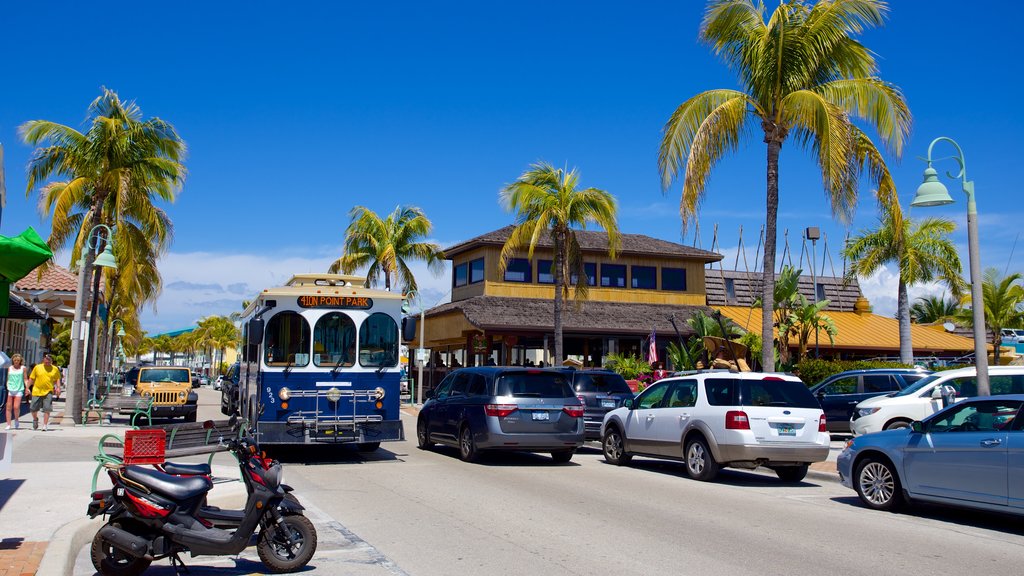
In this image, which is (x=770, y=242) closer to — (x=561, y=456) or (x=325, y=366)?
(x=561, y=456)

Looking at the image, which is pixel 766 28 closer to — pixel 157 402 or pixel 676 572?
pixel 676 572

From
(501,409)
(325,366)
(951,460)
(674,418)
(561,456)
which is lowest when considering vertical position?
(561,456)

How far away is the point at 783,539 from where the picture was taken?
9.37 meters

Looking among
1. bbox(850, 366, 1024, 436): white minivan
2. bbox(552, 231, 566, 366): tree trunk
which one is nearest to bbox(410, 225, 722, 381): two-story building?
bbox(552, 231, 566, 366): tree trunk

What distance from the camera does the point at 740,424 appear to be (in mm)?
13578

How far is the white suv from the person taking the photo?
13586 millimetres

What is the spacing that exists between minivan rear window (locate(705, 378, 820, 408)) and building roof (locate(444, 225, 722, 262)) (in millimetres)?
24981

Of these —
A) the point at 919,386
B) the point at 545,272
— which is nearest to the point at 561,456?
the point at 919,386

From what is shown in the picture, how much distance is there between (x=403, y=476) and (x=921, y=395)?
34.6 ft

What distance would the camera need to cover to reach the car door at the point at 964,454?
9921 millimetres

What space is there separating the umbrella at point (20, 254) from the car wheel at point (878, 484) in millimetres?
9930

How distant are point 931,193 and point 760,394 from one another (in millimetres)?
4386

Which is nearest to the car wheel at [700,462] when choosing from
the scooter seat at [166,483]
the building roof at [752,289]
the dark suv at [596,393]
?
the dark suv at [596,393]

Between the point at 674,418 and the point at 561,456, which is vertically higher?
the point at 674,418
